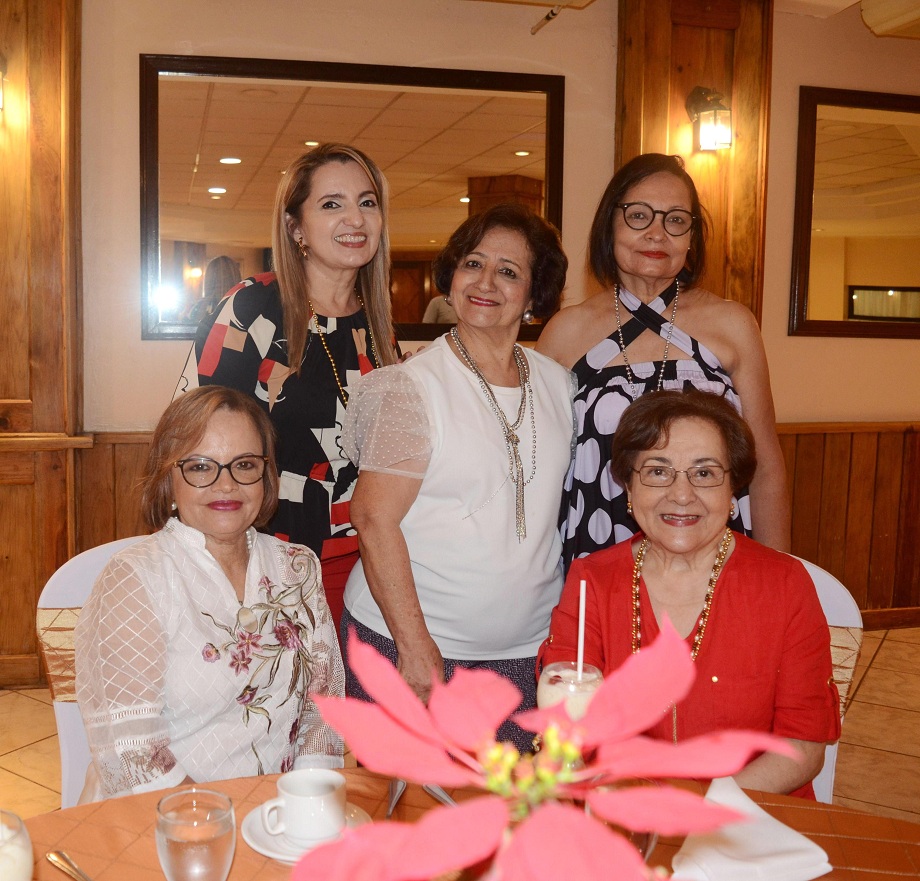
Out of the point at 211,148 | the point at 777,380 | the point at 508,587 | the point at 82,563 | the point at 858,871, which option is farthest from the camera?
the point at 777,380

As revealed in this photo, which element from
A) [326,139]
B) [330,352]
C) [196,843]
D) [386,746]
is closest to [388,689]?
[386,746]

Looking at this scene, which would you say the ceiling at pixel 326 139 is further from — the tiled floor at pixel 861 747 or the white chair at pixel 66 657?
the white chair at pixel 66 657

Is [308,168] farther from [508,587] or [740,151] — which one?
[740,151]

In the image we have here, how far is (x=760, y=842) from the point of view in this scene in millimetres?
1070

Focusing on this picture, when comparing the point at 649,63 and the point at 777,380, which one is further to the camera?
the point at 777,380

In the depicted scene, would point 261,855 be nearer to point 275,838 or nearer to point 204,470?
point 275,838

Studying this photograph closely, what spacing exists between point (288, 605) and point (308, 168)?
1.07 m

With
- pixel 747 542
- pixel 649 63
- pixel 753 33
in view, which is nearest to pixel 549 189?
pixel 649 63

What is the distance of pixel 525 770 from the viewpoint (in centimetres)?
52

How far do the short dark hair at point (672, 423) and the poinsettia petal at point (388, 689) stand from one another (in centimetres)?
129

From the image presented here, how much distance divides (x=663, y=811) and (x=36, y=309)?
12.1 ft

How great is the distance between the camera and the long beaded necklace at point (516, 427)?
74.7 inches

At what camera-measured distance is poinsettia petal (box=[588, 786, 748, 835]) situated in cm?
44

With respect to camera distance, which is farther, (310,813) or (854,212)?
(854,212)
